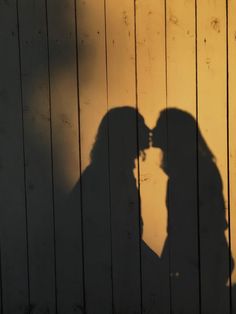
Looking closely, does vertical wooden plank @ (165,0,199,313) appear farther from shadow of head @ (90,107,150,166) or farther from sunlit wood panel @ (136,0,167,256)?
shadow of head @ (90,107,150,166)

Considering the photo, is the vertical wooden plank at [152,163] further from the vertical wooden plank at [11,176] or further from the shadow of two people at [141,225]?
the vertical wooden plank at [11,176]

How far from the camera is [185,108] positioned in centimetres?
326

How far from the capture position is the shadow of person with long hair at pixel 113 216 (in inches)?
130

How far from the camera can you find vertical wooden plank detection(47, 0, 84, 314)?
10.8 feet

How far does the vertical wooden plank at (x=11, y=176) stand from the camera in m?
3.31

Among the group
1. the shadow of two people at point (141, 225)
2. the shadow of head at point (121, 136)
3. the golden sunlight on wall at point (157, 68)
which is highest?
the golden sunlight on wall at point (157, 68)

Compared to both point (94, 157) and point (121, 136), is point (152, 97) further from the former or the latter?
point (94, 157)

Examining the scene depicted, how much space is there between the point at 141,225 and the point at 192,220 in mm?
314

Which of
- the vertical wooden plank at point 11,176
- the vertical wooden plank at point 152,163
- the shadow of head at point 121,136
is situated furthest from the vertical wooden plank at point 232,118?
the vertical wooden plank at point 11,176

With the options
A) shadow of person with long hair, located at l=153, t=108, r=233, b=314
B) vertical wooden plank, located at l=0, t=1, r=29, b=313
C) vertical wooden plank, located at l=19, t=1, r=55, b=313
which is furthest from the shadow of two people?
vertical wooden plank, located at l=0, t=1, r=29, b=313

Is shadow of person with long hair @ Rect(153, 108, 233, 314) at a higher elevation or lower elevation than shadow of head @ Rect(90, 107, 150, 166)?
lower

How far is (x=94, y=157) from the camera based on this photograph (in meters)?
3.32

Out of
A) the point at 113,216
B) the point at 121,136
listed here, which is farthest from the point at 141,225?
the point at 121,136

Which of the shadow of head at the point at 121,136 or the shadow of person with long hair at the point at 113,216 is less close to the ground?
the shadow of head at the point at 121,136
